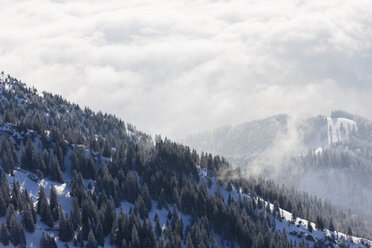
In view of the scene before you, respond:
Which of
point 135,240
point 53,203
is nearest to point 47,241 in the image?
point 53,203

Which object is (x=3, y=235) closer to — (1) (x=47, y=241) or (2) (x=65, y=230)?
(1) (x=47, y=241)

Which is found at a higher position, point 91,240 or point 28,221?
point 28,221

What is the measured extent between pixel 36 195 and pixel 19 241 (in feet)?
110

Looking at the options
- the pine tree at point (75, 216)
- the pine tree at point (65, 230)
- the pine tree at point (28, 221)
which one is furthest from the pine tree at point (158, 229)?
the pine tree at point (28, 221)

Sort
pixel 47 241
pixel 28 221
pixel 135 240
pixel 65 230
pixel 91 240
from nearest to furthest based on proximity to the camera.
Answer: pixel 47 241
pixel 28 221
pixel 91 240
pixel 65 230
pixel 135 240

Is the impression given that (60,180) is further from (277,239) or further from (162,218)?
(277,239)

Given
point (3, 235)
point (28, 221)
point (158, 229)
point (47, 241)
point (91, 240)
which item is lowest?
point (158, 229)

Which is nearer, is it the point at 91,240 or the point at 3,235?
the point at 3,235

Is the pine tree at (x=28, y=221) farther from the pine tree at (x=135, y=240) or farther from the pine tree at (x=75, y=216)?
the pine tree at (x=135, y=240)

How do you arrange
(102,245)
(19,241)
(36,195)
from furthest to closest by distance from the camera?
(36,195) < (102,245) < (19,241)

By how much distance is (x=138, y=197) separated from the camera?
193 m

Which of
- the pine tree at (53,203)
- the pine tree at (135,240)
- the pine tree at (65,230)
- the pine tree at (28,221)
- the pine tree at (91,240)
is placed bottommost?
the pine tree at (135,240)

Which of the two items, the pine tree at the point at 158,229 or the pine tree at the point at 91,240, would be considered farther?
the pine tree at the point at 158,229

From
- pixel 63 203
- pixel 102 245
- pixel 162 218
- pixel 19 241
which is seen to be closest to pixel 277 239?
pixel 162 218
